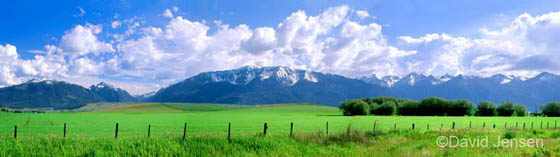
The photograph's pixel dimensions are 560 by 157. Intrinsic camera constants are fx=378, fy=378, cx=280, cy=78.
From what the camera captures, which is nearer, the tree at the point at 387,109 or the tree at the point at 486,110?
the tree at the point at 486,110

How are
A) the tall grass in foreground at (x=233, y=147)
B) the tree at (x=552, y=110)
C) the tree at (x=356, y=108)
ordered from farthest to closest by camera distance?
the tree at (x=552, y=110), the tree at (x=356, y=108), the tall grass in foreground at (x=233, y=147)

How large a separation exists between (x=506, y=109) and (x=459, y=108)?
19278mm

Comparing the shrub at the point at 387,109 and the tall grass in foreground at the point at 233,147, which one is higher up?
the tall grass in foreground at the point at 233,147

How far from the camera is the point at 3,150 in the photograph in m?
19.9

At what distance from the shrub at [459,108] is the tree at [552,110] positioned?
3030 cm

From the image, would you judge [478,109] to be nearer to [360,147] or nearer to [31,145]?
[360,147]

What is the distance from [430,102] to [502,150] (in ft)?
457

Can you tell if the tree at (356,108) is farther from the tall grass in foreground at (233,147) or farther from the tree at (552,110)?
the tall grass in foreground at (233,147)

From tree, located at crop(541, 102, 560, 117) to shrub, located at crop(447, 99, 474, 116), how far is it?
99.4ft

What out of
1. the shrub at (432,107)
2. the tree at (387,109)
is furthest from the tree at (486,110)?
the tree at (387,109)

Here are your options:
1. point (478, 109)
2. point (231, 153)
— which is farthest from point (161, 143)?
point (478, 109)

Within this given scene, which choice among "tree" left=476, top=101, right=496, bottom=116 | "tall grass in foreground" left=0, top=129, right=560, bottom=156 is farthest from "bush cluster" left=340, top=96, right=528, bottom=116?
"tall grass in foreground" left=0, top=129, right=560, bottom=156

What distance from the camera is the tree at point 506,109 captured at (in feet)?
486

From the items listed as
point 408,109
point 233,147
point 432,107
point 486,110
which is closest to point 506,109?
point 486,110
